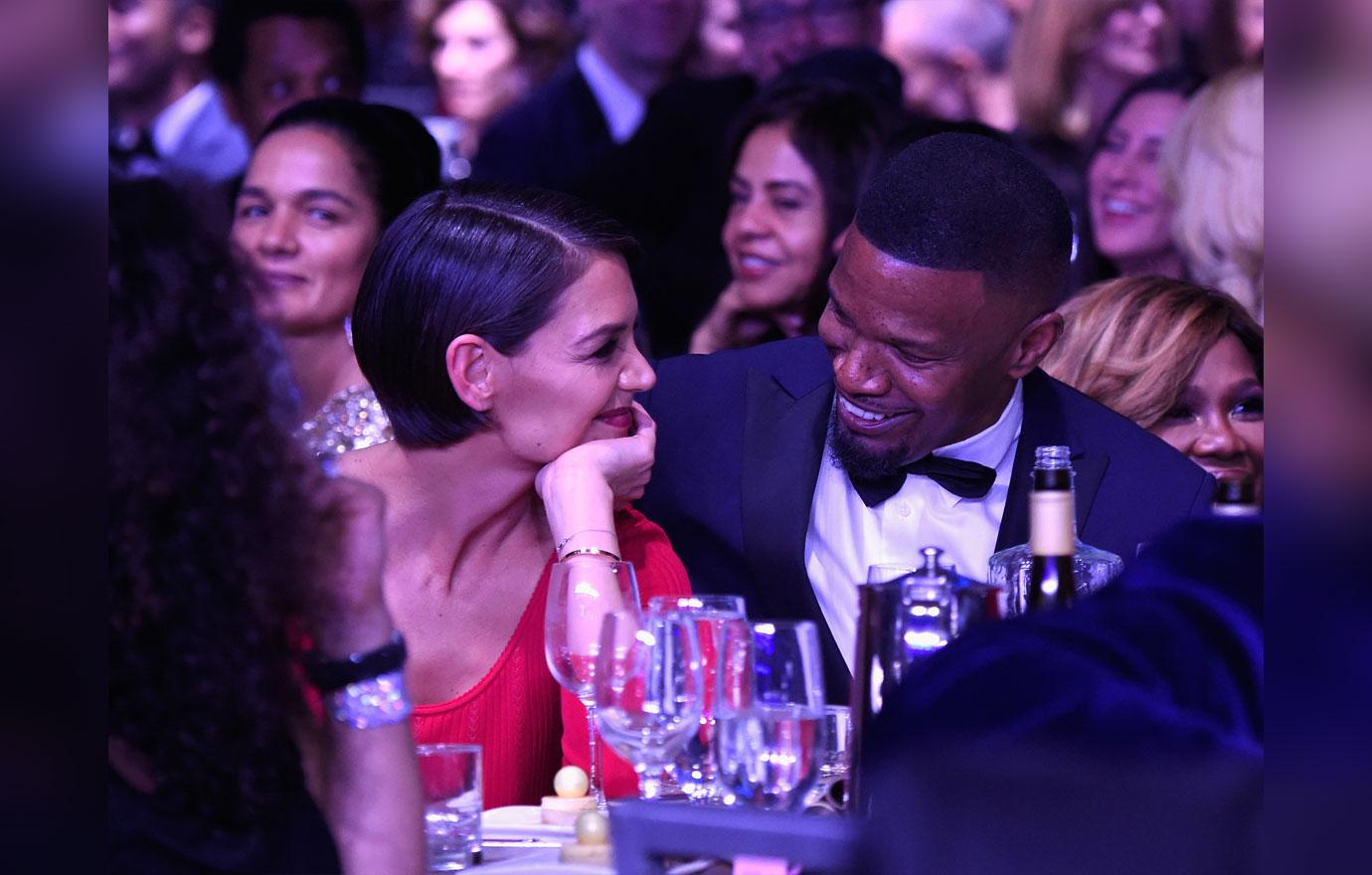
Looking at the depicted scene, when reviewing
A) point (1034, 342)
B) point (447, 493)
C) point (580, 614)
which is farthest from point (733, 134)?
point (580, 614)

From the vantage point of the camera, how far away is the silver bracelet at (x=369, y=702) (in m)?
1.54

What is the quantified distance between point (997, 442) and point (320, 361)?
5.36 feet

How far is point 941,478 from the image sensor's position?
112 inches

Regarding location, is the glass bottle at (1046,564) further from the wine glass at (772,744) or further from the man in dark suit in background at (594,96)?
the man in dark suit in background at (594,96)

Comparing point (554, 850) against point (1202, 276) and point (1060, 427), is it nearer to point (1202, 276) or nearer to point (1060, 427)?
point (1060, 427)

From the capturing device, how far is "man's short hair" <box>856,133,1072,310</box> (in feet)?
8.96

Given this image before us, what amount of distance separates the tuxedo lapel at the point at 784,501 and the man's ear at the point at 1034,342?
0.33 metres

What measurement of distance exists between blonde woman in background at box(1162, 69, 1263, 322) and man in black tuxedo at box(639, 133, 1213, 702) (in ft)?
5.10

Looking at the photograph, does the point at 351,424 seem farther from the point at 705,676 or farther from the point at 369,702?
the point at 369,702

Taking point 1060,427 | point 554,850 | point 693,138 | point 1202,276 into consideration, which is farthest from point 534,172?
point 554,850

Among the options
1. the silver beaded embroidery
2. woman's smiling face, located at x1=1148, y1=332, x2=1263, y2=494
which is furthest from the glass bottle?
the silver beaded embroidery

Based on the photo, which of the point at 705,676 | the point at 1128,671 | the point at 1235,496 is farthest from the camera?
the point at 705,676

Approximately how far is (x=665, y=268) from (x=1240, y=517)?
11.3 ft

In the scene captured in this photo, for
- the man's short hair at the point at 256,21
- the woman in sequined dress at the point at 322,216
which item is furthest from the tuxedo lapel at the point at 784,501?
the man's short hair at the point at 256,21
